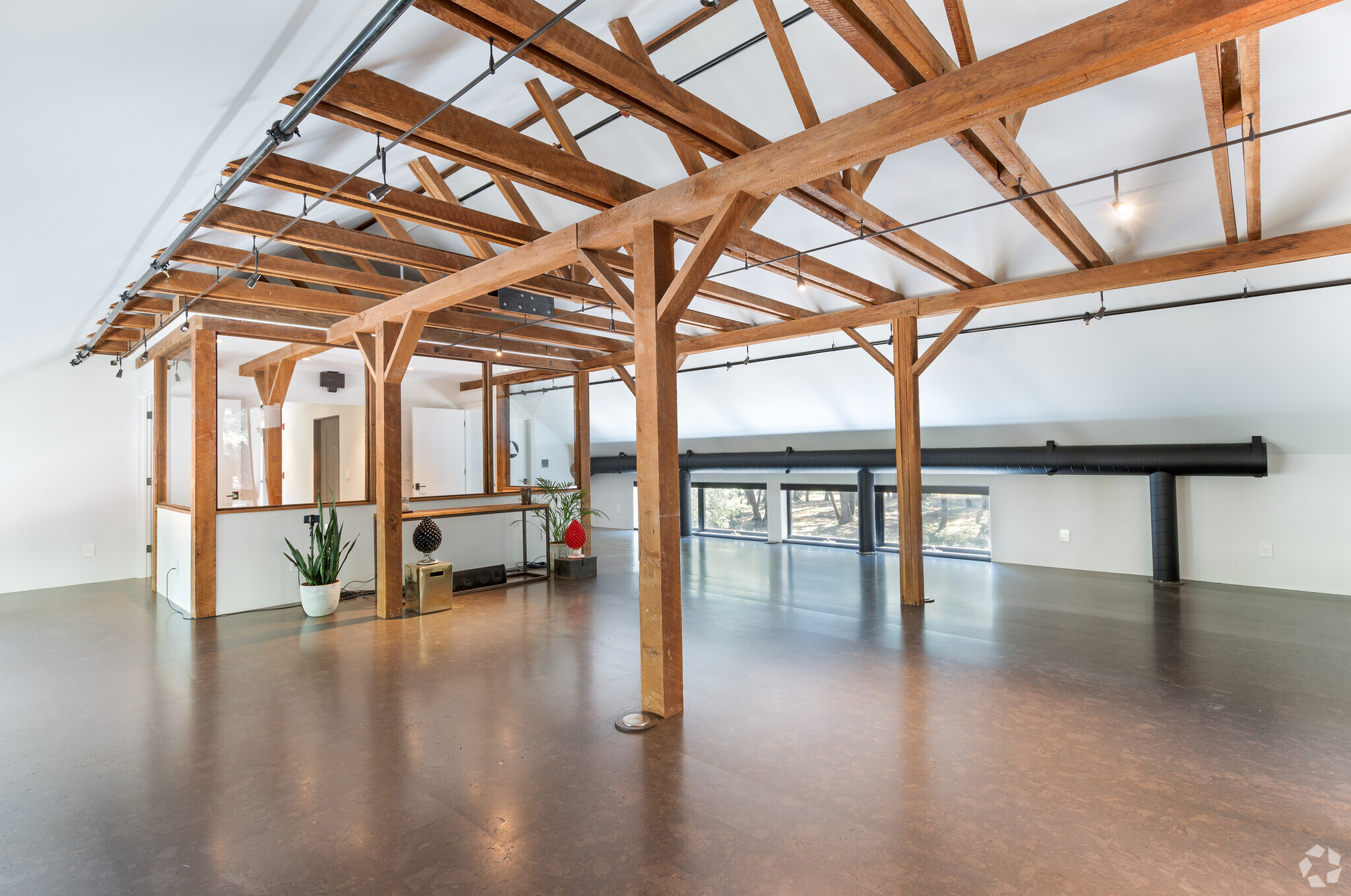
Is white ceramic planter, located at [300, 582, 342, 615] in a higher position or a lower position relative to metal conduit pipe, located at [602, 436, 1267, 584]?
lower

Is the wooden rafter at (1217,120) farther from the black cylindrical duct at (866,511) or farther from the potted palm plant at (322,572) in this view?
the potted palm plant at (322,572)

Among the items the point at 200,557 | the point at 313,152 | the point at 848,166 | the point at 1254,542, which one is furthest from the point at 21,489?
the point at 1254,542

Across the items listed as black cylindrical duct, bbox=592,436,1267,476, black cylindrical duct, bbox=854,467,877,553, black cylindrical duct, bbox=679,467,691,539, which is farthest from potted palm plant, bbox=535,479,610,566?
black cylindrical duct, bbox=854,467,877,553

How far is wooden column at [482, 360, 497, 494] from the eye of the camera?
8492 millimetres

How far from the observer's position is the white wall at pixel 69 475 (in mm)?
7051

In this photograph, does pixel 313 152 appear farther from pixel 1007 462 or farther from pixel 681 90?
pixel 1007 462

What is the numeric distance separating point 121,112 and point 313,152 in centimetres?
126

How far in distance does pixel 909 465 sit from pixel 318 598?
5611 millimetres

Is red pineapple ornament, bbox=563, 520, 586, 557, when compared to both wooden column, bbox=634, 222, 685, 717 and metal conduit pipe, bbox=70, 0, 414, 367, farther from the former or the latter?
metal conduit pipe, bbox=70, 0, 414, 367

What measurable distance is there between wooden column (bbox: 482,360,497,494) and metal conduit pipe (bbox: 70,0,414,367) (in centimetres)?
434

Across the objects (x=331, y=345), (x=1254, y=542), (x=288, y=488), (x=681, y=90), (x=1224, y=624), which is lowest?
(x=1224, y=624)

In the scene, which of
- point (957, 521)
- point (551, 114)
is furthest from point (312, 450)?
point (957, 521)

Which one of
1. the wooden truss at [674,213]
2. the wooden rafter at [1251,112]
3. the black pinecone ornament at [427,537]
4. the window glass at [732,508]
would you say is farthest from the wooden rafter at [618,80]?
the window glass at [732,508]

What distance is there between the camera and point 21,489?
23.2 feet
